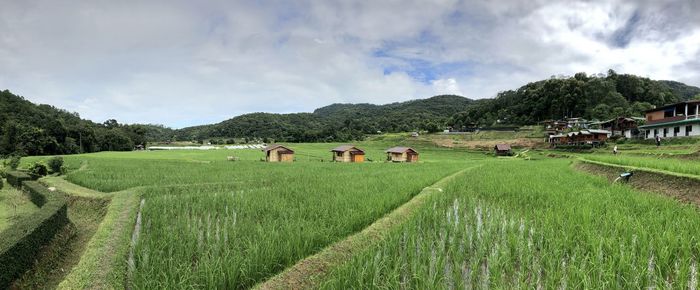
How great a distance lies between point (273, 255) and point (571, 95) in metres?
78.1

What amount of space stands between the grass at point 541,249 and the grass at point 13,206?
983 cm

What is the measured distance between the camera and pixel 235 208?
8523 millimetres

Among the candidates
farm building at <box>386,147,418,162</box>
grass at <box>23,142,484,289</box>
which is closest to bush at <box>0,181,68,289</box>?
grass at <box>23,142,484,289</box>

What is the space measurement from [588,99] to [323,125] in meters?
73.4

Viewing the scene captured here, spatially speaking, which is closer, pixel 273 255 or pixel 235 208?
pixel 273 255

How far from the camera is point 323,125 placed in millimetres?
113875

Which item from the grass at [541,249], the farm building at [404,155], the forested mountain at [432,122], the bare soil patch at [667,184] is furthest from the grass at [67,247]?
the forested mountain at [432,122]

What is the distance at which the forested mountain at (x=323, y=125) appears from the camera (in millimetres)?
83800

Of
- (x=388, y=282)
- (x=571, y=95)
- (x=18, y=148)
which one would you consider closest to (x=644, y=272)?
(x=388, y=282)

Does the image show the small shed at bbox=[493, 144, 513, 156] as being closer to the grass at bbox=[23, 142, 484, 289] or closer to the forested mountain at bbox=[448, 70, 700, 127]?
the forested mountain at bbox=[448, 70, 700, 127]

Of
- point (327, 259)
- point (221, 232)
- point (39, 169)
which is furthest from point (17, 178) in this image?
point (327, 259)

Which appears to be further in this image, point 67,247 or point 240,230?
point 67,247

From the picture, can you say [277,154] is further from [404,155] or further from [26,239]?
[26,239]

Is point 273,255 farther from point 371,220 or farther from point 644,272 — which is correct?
point 644,272
